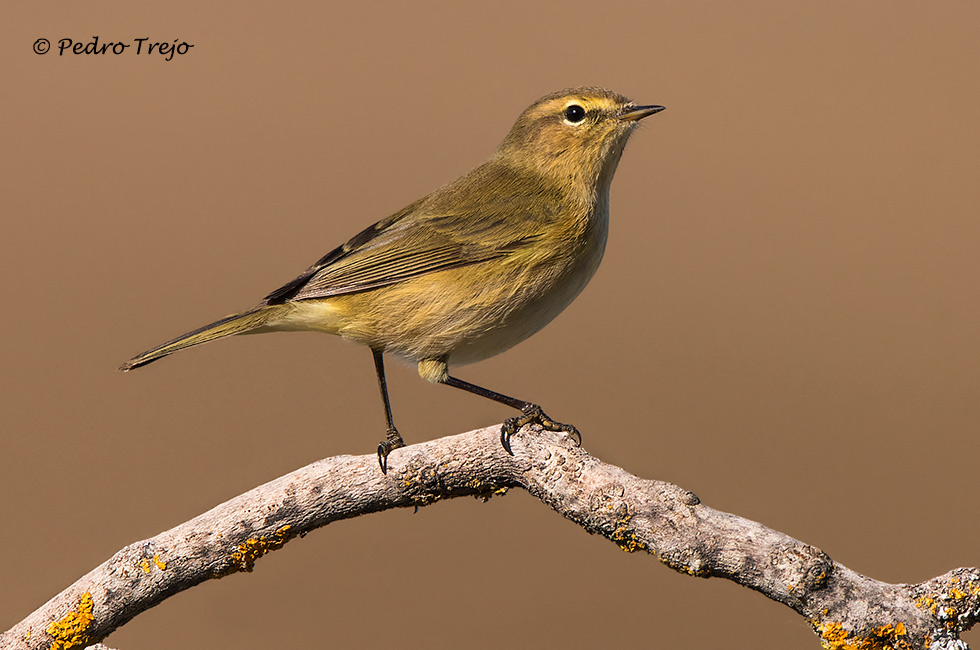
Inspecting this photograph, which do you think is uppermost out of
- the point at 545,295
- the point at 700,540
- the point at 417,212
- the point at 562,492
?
the point at 417,212

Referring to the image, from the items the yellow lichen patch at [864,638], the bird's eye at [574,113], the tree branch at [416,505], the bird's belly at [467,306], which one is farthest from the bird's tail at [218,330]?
the yellow lichen patch at [864,638]

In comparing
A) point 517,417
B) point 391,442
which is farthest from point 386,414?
point 517,417

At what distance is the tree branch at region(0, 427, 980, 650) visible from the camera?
87.0 inches

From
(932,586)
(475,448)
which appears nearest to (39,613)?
(475,448)

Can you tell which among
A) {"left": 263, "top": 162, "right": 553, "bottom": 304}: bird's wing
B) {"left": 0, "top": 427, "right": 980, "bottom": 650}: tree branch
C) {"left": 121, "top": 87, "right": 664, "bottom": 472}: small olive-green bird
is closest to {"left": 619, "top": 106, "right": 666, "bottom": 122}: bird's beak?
{"left": 121, "top": 87, "right": 664, "bottom": 472}: small olive-green bird

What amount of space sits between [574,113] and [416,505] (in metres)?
1.87

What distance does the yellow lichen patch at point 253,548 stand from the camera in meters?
2.51

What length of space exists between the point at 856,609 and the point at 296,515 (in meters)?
1.53

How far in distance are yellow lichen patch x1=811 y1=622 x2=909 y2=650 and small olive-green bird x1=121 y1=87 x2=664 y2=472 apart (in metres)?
1.07

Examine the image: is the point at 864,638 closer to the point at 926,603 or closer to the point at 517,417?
the point at 926,603

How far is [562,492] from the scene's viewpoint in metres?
2.45

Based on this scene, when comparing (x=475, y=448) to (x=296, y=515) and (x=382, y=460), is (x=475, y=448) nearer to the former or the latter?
(x=382, y=460)

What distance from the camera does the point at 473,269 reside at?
328cm

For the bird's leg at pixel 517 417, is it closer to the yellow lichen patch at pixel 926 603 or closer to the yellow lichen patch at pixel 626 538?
the yellow lichen patch at pixel 626 538
